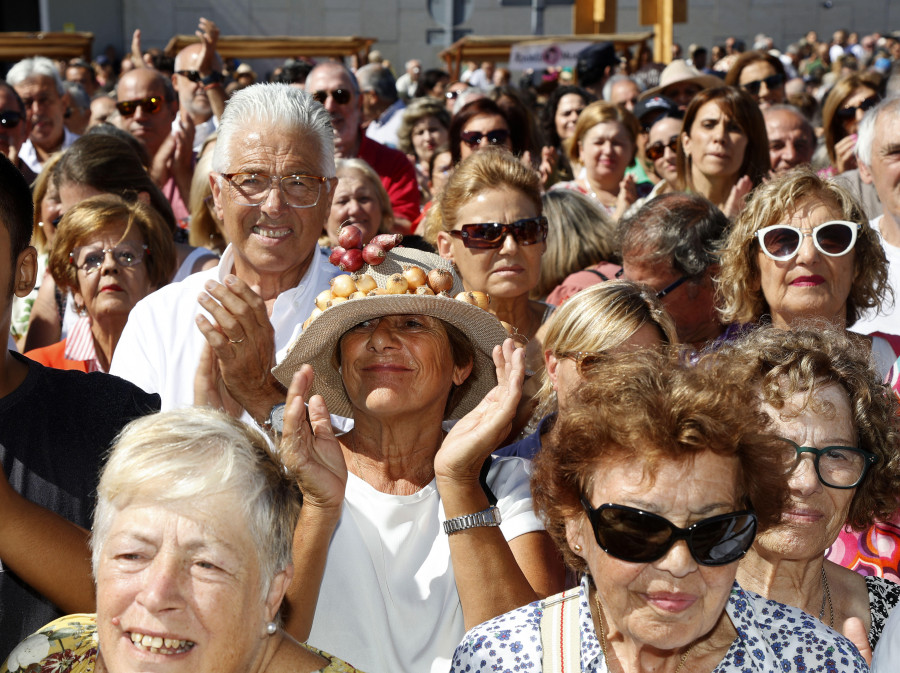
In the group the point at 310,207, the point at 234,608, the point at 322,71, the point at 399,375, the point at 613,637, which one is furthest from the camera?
the point at 322,71

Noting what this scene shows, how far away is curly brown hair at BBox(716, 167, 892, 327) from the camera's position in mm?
3555

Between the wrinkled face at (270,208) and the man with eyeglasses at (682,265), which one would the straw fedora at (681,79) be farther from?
the wrinkled face at (270,208)

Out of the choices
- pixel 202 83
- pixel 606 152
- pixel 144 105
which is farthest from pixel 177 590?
pixel 202 83

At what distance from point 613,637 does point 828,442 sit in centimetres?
73

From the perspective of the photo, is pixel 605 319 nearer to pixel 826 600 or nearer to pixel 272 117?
pixel 826 600

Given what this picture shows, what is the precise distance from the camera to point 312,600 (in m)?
2.45

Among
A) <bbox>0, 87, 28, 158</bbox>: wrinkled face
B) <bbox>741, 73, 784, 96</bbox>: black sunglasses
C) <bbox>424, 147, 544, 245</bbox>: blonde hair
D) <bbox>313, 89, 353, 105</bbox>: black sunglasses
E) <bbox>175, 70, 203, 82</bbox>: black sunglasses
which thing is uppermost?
<bbox>175, 70, 203, 82</bbox>: black sunglasses

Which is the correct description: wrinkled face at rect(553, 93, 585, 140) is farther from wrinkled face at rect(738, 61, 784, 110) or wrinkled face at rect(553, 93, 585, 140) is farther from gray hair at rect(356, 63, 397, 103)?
gray hair at rect(356, 63, 397, 103)

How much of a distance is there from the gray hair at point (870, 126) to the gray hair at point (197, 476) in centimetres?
327

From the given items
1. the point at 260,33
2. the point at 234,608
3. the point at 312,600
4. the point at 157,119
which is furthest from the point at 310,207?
the point at 260,33

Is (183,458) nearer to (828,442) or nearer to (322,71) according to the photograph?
(828,442)

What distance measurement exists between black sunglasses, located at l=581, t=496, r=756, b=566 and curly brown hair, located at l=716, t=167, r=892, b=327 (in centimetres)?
175

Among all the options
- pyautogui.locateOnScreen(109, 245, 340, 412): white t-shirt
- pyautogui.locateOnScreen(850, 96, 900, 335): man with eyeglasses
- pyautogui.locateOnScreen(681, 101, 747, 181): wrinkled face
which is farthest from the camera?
pyautogui.locateOnScreen(681, 101, 747, 181): wrinkled face

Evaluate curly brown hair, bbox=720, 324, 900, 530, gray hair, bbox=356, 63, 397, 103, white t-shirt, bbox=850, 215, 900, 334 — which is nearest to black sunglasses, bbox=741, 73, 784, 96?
gray hair, bbox=356, 63, 397, 103
